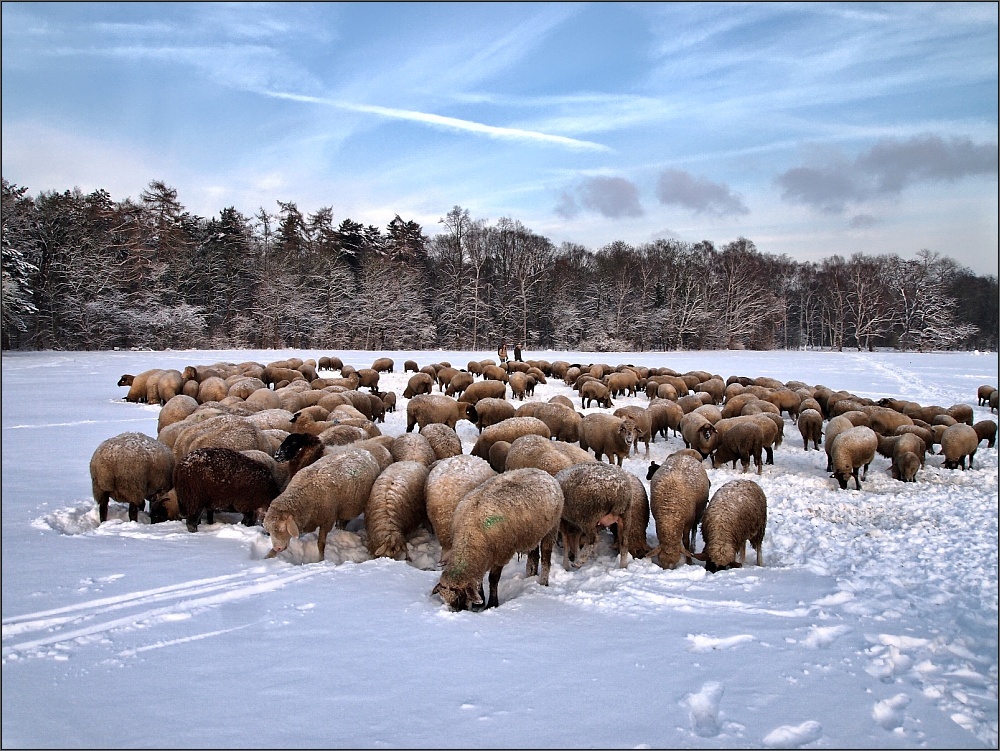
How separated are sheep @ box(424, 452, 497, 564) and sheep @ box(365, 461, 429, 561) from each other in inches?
8.0

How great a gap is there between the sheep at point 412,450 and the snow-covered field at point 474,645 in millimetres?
1834

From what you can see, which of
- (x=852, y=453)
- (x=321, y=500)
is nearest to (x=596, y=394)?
(x=852, y=453)

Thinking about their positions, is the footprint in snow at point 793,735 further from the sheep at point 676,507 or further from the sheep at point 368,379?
the sheep at point 368,379

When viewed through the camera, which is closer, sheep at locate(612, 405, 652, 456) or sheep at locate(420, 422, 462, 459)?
sheep at locate(420, 422, 462, 459)

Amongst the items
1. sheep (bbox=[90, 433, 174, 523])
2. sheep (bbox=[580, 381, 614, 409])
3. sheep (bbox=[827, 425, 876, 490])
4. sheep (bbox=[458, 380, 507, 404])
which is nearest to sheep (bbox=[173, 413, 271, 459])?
sheep (bbox=[90, 433, 174, 523])

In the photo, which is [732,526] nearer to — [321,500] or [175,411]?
[321,500]

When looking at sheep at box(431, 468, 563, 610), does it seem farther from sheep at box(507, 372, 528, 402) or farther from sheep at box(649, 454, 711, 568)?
sheep at box(507, 372, 528, 402)

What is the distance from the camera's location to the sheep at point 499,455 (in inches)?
402

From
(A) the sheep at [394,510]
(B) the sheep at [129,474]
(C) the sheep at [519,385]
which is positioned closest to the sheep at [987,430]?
(C) the sheep at [519,385]

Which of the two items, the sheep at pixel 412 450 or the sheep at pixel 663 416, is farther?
the sheep at pixel 663 416

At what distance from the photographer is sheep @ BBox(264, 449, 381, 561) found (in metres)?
6.95

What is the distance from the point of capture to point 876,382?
3028 centimetres

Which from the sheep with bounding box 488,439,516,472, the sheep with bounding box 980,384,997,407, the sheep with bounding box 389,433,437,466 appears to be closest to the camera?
the sheep with bounding box 389,433,437,466

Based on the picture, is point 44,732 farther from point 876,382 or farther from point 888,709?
point 876,382
